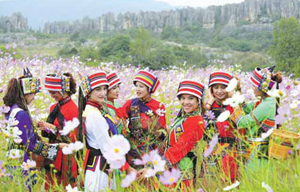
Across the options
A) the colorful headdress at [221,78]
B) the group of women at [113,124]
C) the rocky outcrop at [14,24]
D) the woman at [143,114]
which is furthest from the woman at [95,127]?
the rocky outcrop at [14,24]

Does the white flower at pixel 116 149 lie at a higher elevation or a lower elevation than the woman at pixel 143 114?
higher

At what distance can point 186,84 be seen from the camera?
9.69 feet

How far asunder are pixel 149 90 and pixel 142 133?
1.52 ft

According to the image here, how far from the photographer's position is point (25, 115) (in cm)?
270

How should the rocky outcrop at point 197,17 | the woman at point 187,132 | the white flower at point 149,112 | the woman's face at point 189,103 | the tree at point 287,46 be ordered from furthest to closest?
the rocky outcrop at point 197,17 → the tree at point 287,46 → the white flower at point 149,112 → the woman's face at point 189,103 → the woman at point 187,132

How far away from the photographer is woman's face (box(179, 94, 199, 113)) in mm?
2900

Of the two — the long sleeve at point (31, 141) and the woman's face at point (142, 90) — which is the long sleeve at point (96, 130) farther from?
the woman's face at point (142, 90)

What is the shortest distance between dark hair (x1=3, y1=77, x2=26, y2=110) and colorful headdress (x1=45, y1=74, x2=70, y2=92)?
1.18 feet

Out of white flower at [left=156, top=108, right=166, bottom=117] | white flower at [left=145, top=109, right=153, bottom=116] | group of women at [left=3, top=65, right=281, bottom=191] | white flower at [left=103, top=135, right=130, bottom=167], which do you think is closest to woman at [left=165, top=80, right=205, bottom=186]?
group of women at [left=3, top=65, right=281, bottom=191]

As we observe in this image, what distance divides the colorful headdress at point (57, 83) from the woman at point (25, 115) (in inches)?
8.6

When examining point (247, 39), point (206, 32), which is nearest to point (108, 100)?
point (247, 39)

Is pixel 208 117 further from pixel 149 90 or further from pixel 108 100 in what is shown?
pixel 108 100

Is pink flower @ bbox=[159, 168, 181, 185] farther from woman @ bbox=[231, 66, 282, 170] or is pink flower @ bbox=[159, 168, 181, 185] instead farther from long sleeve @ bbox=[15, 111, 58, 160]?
long sleeve @ bbox=[15, 111, 58, 160]

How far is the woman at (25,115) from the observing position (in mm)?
2682
